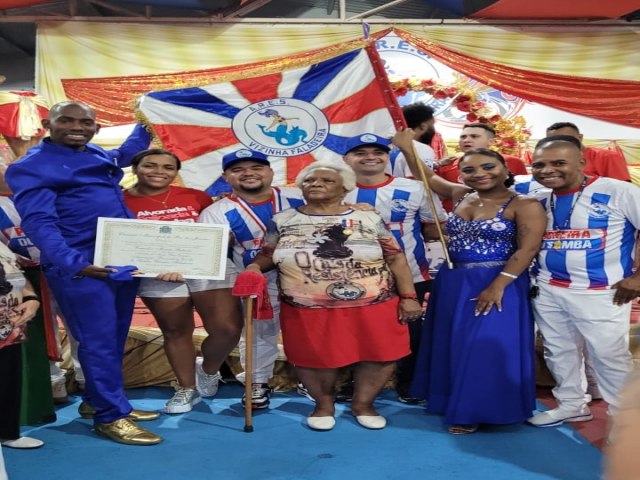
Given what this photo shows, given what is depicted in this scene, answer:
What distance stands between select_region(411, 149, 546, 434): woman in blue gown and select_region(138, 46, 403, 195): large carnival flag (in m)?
0.84

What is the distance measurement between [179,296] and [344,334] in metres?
0.94

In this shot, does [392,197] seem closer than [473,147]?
Yes

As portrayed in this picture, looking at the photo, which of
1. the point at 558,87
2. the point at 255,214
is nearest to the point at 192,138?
the point at 255,214

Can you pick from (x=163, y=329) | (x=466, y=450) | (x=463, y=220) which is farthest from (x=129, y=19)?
(x=466, y=450)

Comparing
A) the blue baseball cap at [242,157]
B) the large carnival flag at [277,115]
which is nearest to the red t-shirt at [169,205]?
the blue baseball cap at [242,157]

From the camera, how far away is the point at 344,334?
3.39 meters

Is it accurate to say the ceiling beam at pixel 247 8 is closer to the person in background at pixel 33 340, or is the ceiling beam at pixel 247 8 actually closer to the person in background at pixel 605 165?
the person in background at pixel 605 165

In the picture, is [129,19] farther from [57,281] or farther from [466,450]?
[466,450]

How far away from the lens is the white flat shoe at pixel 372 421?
135 inches

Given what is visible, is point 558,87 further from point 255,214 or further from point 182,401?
point 182,401

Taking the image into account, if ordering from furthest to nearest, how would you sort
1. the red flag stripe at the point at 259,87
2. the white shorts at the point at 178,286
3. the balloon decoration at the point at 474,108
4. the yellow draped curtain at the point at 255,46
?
the yellow draped curtain at the point at 255,46, the balloon decoration at the point at 474,108, the red flag stripe at the point at 259,87, the white shorts at the point at 178,286

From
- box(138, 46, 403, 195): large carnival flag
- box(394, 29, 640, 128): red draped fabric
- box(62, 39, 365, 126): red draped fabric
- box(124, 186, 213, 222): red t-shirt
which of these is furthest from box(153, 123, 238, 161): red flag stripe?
box(394, 29, 640, 128): red draped fabric

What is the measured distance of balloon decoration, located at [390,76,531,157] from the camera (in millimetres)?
7781

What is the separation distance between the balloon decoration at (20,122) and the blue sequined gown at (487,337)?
7.86 feet
